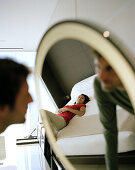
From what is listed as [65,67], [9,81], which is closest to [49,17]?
[9,81]

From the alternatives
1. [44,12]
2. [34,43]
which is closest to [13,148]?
[34,43]

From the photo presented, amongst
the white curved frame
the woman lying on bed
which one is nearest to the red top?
the woman lying on bed

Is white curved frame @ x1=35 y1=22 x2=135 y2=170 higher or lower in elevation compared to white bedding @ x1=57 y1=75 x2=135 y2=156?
higher

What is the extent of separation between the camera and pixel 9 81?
0.84 metres

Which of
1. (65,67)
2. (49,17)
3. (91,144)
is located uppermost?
(49,17)

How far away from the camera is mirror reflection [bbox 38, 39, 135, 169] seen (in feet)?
1.30

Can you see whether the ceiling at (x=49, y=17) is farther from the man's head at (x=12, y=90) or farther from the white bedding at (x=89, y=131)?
the man's head at (x=12, y=90)

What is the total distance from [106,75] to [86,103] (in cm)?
15

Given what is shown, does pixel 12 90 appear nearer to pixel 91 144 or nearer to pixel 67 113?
pixel 67 113

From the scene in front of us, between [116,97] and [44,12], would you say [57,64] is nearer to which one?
[116,97]

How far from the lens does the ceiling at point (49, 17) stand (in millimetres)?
389

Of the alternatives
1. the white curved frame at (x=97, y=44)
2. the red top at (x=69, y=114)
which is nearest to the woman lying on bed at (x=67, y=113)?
the red top at (x=69, y=114)

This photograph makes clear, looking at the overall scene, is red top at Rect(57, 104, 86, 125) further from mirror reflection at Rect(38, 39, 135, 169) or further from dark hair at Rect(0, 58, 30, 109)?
dark hair at Rect(0, 58, 30, 109)

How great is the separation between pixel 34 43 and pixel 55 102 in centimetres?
211
